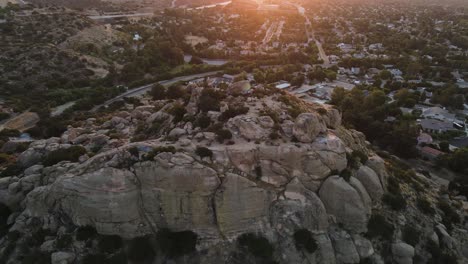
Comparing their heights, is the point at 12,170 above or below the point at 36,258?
above

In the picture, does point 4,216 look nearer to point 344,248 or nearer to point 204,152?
point 204,152

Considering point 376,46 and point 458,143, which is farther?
point 376,46

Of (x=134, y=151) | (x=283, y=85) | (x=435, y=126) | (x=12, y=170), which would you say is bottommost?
(x=435, y=126)

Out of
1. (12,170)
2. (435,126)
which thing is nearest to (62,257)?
(12,170)

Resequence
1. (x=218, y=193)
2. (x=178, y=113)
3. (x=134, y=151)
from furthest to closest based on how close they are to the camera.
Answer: (x=178, y=113)
(x=134, y=151)
(x=218, y=193)

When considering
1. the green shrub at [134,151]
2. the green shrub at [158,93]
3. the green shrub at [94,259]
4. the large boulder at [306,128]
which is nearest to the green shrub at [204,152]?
the green shrub at [134,151]

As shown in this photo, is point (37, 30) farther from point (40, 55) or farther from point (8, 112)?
point (8, 112)
